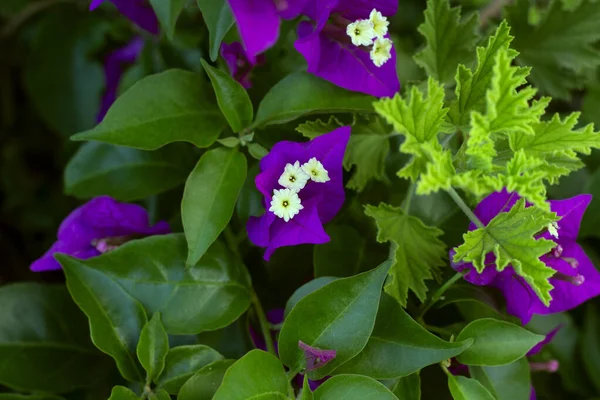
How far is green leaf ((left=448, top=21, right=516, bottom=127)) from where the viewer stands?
0.62 metres

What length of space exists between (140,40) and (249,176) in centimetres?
49

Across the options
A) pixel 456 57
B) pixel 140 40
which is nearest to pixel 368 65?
pixel 456 57

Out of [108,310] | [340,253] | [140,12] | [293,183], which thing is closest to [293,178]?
[293,183]

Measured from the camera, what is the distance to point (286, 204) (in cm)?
67

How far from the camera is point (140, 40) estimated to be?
112cm

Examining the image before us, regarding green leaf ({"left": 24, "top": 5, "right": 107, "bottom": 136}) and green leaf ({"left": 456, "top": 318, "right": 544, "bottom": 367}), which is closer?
green leaf ({"left": 456, "top": 318, "right": 544, "bottom": 367})

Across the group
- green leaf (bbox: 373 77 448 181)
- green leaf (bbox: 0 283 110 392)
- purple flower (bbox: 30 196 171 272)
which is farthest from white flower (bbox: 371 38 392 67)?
green leaf (bbox: 0 283 110 392)

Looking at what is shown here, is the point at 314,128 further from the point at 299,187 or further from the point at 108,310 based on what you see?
the point at 108,310

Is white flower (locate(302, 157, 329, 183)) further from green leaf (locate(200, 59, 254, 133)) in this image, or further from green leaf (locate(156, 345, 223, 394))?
green leaf (locate(156, 345, 223, 394))

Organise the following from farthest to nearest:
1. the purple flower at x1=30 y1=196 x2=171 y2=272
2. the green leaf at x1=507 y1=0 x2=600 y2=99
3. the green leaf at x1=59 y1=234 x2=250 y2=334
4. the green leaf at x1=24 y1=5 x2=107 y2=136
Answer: the green leaf at x1=24 y1=5 x2=107 y2=136 < the green leaf at x1=507 y1=0 x2=600 y2=99 < the purple flower at x1=30 y1=196 x2=171 y2=272 < the green leaf at x1=59 y1=234 x2=250 y2=334

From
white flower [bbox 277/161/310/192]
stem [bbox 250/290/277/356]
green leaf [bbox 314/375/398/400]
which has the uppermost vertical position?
white flower [bbox 277/161/310/192]

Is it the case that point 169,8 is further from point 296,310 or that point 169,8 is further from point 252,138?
point 296,310

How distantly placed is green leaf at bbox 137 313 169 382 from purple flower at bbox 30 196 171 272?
15cm

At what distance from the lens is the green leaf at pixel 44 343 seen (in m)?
0.79
